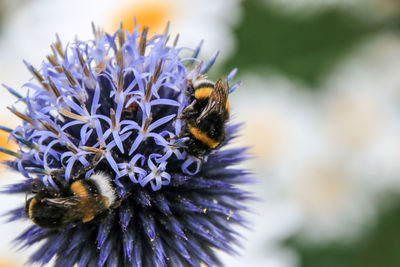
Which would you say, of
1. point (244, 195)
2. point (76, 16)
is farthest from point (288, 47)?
point (244, 195)

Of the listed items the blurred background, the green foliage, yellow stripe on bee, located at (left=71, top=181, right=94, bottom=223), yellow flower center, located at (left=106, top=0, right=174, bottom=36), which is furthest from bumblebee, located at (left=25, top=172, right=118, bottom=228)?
the green foliage

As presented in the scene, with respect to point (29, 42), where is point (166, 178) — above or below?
below

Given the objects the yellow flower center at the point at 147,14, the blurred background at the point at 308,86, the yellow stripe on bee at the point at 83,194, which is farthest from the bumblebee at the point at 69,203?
the yellow flower center at the point at 147,14

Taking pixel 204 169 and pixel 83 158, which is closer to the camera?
pixel 83 158

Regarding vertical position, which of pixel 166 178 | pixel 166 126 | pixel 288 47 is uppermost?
pixel 288 47

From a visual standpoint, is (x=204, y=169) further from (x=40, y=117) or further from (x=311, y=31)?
(x=311, y=31)
